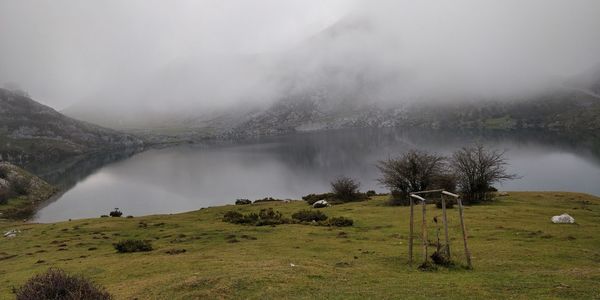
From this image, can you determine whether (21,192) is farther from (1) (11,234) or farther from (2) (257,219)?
(2) (257,219)

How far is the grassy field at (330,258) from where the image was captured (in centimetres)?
1900

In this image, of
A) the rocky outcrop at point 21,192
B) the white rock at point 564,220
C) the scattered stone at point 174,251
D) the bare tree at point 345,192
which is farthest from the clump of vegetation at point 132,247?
the rocky outcrop at point 21,192

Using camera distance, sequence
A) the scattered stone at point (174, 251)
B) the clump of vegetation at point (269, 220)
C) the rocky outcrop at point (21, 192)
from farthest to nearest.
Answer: the rocky outcrop at point (21, 192), the clump of vegetation at point (269, 220), the scattered stone at point (174, 251)

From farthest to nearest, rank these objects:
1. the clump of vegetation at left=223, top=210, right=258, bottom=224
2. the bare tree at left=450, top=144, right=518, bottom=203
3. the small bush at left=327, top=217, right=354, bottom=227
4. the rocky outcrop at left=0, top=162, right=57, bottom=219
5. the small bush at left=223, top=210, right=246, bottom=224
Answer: the rocky outcrop at left=0, top=162, right=57, bottom=219, the bare tree at left=450, top=144, right=518, bottom=203, the small bush at left=223, top=210, right=246, bottom=224, the clump of vegetation at left=223, top=210, right=258, bottom=224, the small bush at left=327, top=217, right=354, bottom=227

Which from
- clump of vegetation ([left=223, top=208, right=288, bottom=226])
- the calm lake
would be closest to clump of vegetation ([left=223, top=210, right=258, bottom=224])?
clump of vegetation ([left=223, top=208, right=288, bottom=226])

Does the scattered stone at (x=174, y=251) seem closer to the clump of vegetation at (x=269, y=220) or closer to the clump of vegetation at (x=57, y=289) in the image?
the clump of vegetation at (x=269, y=220)

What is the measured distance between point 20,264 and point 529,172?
5172 inches

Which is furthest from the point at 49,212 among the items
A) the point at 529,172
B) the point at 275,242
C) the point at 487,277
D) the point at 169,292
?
the point at 529,172

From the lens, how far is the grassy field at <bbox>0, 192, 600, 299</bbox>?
1900 cm

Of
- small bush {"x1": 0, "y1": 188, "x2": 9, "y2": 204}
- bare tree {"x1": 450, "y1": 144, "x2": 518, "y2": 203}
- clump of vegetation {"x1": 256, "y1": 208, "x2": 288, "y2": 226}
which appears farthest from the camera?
small bush {"x1": 0, "y1": 188, "x2": 9, "y2": 204}

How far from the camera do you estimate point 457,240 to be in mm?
32750

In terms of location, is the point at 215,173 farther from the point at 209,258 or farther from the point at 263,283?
the point at 263,283

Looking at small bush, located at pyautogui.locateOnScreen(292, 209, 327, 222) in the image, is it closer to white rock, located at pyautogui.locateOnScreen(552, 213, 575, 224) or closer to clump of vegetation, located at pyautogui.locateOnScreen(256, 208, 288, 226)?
clump of vegetation, located at pyautogui.locateOnScreen(256, 208, 288, 226)

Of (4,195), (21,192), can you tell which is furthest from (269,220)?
(21,192)
